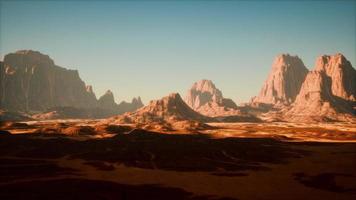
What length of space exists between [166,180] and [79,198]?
689 inches

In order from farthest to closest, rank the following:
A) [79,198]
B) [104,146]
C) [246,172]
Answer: [104,146]
[246,172]
[79,198]

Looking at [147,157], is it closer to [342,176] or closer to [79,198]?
[79,198]

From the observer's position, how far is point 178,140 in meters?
125

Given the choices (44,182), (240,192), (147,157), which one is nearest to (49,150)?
(147,157)

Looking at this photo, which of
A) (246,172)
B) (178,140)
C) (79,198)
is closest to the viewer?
(79,198)

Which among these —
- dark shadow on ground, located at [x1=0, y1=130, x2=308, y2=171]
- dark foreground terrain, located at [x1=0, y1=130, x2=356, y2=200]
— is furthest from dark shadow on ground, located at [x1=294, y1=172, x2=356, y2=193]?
dark shadow on ground, located at [x1=0, y1=130, x2=308, y2=171]

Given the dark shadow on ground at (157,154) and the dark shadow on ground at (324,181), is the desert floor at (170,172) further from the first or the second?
the dark shadow on ground at (157,154)

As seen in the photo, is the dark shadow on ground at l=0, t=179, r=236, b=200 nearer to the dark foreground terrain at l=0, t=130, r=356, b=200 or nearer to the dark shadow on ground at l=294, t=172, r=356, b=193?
the dark foreground terrain at l=0, t=130, r=356, b=200

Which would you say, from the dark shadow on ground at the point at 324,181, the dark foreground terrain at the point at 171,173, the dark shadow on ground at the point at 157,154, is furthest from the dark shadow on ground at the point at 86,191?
the dark shadow on ground at the point at 324,181

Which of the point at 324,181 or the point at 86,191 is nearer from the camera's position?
the point at 86,191

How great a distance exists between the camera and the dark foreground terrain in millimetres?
49062

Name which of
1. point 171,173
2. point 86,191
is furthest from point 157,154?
point 86,191

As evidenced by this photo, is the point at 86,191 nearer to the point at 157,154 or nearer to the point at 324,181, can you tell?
the point at 157,154

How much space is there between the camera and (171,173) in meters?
64.7
